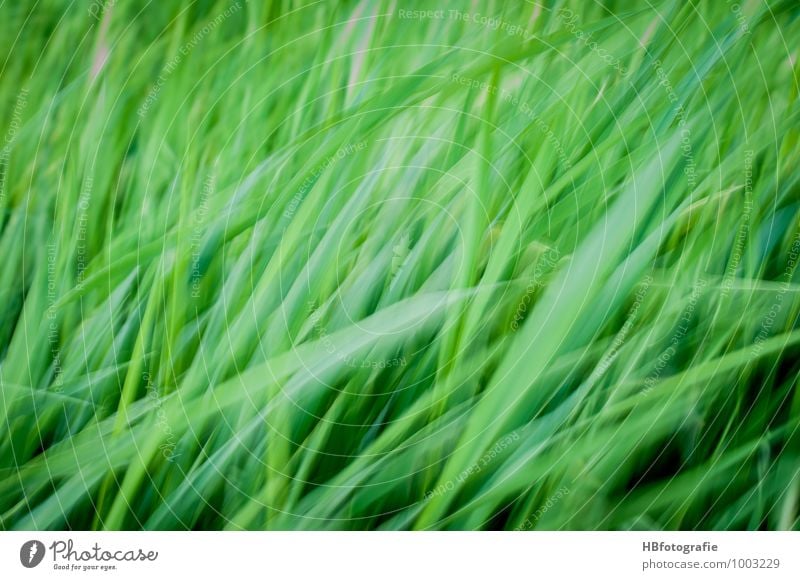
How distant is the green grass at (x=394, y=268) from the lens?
0.72 m

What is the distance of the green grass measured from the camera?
0.72m

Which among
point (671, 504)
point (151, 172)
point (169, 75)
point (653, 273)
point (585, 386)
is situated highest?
point (169, 75)

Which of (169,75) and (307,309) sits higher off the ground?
(169,75)

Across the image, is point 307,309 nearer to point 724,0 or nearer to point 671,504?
point 671,504

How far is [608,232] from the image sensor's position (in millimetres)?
750

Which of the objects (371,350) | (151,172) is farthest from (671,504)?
(151,172)

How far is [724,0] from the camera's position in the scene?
766mm

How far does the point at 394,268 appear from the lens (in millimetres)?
735

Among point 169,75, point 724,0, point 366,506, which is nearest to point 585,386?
point 366,506

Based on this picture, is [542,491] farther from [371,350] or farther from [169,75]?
[169,75]

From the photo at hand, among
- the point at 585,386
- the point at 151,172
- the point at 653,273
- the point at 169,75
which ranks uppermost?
the point at 169,75

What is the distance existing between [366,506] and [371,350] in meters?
0.17

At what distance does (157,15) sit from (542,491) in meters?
0.66

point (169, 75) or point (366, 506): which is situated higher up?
point (169, 75)
